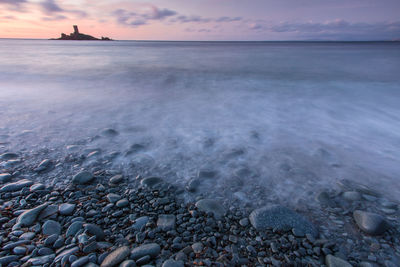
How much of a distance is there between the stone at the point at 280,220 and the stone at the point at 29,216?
1.84 m

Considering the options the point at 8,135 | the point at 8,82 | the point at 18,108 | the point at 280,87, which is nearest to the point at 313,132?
the point at 280,87

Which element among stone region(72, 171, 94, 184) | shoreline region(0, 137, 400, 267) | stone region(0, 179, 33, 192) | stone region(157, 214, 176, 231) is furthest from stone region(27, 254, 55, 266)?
stone region(0, 179, 33, 192)

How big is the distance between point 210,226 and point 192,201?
1.22ft

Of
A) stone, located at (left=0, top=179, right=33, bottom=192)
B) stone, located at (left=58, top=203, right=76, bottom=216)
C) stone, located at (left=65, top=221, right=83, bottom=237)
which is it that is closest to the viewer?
stone, located at (left=65, top=221, right=83, bottom=237)

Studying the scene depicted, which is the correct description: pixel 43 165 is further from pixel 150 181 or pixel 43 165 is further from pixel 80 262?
pixel 80 262

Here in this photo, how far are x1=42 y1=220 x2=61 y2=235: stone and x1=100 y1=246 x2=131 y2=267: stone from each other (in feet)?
1.72

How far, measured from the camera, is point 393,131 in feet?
12.8

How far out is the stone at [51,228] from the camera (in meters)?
1.67

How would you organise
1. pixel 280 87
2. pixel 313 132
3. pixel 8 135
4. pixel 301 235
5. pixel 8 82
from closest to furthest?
pixel 301 235
pixel 8 135
pixel 313 132
pixel 280 87
pixel 8 82

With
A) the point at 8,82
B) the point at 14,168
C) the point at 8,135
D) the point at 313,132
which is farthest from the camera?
the point at 8,82

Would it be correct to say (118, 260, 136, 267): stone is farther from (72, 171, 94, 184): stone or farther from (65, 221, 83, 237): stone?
(72, 171, 94, 184): stone

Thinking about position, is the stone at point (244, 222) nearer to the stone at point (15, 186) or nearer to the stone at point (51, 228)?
the stone at point (51, 228)

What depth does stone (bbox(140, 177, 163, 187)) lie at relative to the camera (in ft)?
7.69

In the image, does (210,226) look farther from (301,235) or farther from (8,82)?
(8,82)
